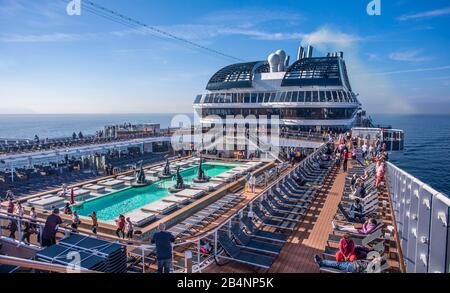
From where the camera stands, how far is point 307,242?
7.19 metres

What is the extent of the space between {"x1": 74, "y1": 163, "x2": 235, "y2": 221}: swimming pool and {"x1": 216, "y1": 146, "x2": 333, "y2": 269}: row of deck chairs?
26.5ft

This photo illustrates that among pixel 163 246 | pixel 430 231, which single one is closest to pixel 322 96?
pixel 430 231

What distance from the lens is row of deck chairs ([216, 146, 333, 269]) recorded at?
636 cm

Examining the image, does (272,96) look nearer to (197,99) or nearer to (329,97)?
(329,97)

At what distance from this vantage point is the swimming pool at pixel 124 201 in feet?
48.8

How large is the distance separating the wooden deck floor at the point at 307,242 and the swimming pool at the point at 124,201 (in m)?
9.28

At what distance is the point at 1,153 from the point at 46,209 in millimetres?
10892

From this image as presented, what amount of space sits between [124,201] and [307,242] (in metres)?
12.0

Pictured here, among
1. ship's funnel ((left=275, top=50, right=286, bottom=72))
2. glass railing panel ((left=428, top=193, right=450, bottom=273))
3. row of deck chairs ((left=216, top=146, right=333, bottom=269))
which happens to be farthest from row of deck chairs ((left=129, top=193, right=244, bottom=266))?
ship's funnel ((left=275, top=50, right=286, bottom=72))

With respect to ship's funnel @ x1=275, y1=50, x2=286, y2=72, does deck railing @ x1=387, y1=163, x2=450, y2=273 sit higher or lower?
lower

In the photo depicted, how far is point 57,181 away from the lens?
19.8m

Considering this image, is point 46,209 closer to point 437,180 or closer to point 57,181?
point 57,181

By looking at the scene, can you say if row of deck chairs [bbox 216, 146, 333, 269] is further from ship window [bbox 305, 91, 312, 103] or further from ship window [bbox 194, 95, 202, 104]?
ship window [bbox 194, 95, 202, 104]
